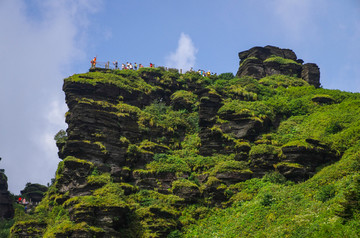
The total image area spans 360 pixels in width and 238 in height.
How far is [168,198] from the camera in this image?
37188 millimetres

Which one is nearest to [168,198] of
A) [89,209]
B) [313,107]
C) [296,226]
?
[89,209]

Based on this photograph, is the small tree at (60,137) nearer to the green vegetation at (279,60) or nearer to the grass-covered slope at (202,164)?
the grass-covered slope at (202,164)

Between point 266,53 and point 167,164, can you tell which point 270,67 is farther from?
point 167,164

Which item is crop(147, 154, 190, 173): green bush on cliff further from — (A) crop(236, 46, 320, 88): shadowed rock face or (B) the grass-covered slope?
(A) crop(236, 46, 320, 88): shadowed rock face

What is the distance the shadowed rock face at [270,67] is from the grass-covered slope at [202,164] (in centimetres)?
1056

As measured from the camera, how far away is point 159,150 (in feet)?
148

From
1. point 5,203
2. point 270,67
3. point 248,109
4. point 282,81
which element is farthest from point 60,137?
point 270,67

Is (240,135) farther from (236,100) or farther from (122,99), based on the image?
(122,99)

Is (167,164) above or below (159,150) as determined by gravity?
below

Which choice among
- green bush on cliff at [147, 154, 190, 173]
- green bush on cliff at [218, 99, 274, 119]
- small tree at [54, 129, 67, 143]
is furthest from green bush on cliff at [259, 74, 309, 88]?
small tree at [54, 129, 67, 143]

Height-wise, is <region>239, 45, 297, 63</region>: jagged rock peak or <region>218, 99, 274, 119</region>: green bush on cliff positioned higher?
<region>239, 45, 297, 63</region>: jagged rock peak

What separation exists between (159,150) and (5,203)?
106 feet

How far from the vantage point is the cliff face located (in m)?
34.7

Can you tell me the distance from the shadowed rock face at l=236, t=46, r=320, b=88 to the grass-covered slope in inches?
416
